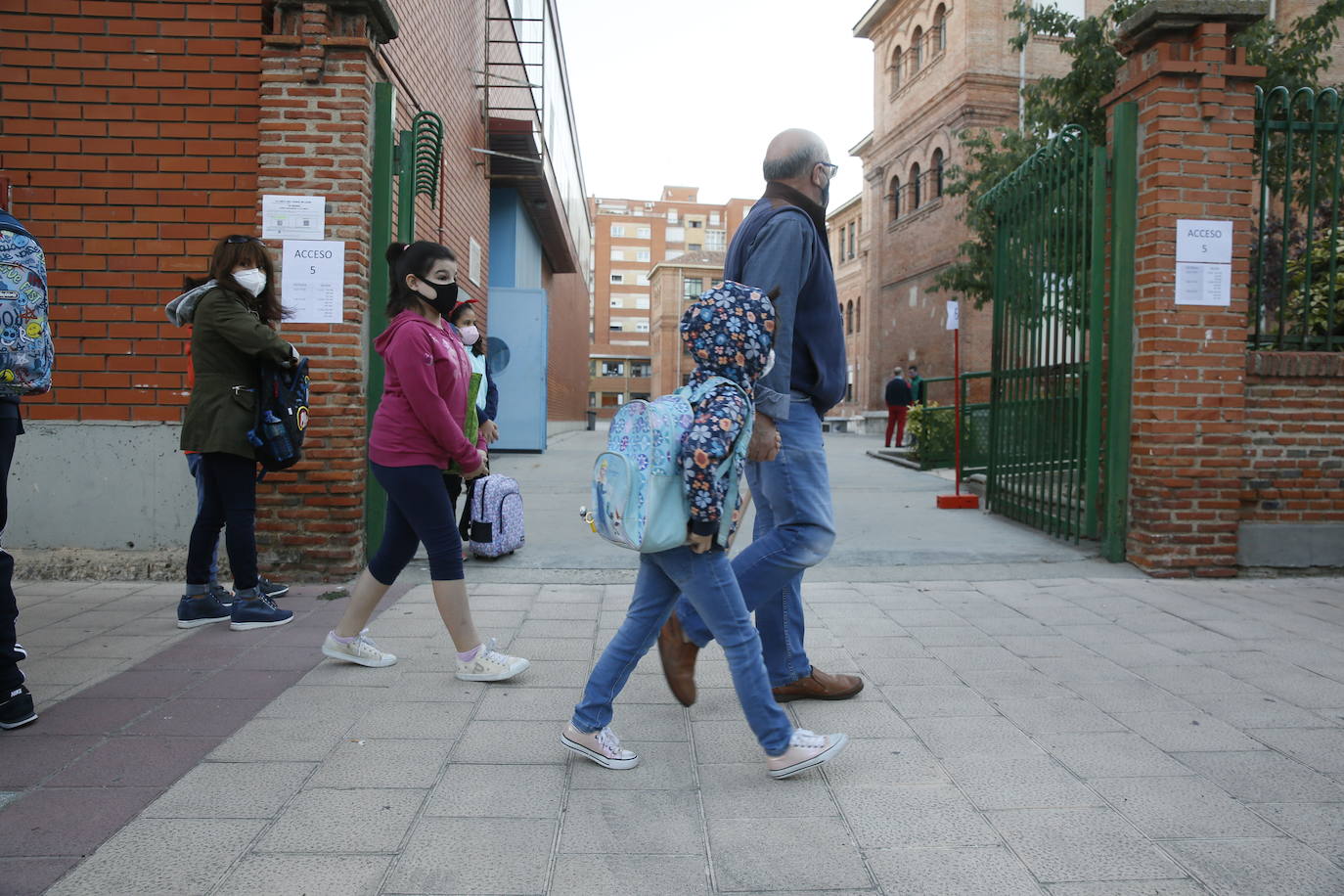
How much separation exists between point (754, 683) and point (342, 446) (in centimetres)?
369

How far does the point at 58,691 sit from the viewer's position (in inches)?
146

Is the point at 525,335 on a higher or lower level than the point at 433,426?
higher

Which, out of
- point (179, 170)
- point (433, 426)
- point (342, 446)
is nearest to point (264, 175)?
point (179, 170)

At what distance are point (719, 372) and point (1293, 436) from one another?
5169mm

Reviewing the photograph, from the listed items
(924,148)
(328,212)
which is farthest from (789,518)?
(924,148)

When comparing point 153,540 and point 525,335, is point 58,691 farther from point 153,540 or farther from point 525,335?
point 525,335

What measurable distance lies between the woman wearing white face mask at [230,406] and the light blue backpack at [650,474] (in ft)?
8.52

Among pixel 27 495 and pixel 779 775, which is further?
pixel 27 495

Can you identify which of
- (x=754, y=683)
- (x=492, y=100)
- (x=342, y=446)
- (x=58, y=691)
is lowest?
(x=58, y=691)

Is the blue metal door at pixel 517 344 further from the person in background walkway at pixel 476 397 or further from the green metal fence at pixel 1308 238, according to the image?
the green metal fence at pixel 1308 238

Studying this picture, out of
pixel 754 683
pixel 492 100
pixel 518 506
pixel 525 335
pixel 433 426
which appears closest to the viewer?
pixel 754 683

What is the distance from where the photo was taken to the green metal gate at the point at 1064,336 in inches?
247

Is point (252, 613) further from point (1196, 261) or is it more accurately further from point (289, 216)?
point (1196, 261)

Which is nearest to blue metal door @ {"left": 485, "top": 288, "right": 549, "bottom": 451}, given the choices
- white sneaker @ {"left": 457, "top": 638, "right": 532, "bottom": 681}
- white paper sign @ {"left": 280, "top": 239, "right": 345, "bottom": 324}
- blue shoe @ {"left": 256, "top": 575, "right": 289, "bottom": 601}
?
white paper sign @ {"left": 280, "top": 239, "right": 345, "bottom": 324}
